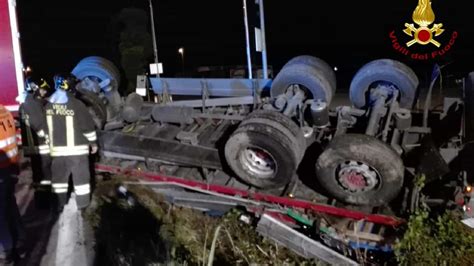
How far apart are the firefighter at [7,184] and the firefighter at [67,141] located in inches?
25.9

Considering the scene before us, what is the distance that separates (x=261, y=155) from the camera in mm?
4559

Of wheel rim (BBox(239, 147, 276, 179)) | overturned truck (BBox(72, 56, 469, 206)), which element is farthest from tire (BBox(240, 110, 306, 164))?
wheel rim (BBox(239, 147, 276, 179))

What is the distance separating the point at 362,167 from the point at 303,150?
67 cm

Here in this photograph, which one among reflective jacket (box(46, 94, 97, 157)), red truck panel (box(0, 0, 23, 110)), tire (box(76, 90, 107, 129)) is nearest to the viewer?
reflective jacket (box(46, 94, 97, 157))

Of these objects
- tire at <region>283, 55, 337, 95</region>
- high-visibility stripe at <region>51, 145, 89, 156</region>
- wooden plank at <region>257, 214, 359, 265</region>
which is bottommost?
wooden plank at <region>257, 214, 359, 265</region>

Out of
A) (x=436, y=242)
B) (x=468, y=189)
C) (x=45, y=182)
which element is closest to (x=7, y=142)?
(x=45, y=182)

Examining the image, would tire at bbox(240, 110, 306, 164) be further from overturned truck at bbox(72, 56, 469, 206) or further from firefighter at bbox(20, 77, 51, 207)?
firefighter at bbox(20, 77, 51, 207)

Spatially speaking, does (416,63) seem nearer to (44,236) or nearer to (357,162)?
(357,162)

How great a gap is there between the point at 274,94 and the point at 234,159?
1.49 m

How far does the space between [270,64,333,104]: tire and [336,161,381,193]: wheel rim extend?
5.42 feet

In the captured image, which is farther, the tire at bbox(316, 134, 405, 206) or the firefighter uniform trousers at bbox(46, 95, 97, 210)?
the firefighter uniform trousers at bbox(46, 95, 97, 210)

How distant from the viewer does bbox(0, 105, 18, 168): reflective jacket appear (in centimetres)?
414

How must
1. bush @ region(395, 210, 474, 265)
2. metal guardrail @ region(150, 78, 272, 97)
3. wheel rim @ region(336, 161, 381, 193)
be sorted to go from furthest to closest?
metal guardrail @ region(150, 78, 272, 97) → wheel rim @ region(336, 161, 381, 193) → bush @ region(395, 210, 474, 265)

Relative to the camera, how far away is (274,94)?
19.0 ft
